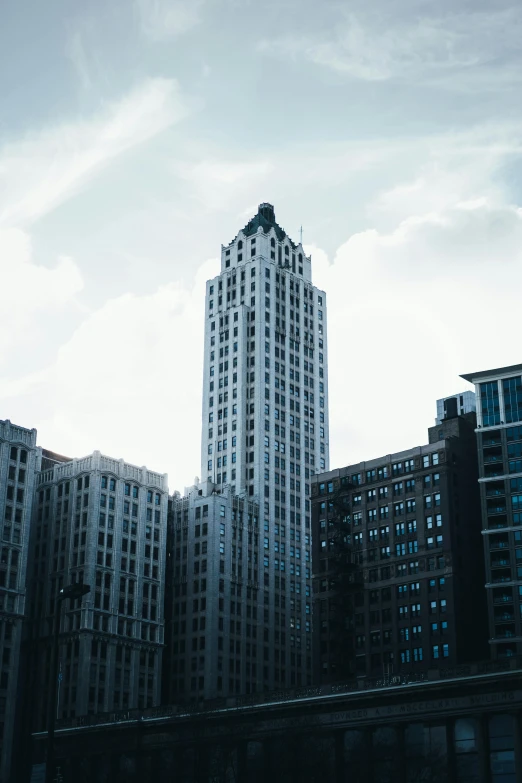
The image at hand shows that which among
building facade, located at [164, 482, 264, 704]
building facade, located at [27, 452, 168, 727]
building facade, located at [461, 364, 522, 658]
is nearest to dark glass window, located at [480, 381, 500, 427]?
building facade, located at [461, 364, 522, 658]

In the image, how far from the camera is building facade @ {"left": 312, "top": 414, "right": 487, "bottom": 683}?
484ft

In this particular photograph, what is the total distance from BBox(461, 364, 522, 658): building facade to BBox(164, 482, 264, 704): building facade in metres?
54.3

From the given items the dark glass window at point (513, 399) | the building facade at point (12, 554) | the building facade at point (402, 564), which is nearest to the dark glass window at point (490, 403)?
the dark glass window at point (513, 399)

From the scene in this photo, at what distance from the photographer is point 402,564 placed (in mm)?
154250

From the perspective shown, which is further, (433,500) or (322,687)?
(433,500)

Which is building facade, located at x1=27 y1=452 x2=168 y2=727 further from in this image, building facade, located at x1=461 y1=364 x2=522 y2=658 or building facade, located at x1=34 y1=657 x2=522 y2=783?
building facade, located at x1=461 y1=364 x2=522 y2=658

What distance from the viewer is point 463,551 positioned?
151125mm

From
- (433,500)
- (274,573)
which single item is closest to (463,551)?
(433,500)

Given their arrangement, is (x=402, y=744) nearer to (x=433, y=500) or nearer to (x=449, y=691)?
(x=449, y=691)

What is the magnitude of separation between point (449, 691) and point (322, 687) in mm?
15664

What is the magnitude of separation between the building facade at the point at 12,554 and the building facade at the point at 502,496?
71.4 meters

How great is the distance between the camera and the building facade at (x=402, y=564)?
484ft

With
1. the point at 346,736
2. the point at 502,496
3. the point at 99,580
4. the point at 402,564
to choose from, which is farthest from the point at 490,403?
the point at 99,580

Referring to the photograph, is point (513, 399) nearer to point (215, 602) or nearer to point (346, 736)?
point (346, 736)
